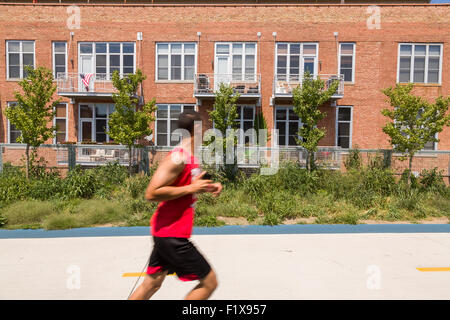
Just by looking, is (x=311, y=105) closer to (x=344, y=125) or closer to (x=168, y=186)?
(x=344, y=125)

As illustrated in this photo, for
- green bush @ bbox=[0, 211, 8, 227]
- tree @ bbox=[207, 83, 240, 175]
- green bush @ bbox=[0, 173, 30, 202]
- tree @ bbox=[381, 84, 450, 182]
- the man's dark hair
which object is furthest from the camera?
tree @ bbox=[207, 83, 240, 175]

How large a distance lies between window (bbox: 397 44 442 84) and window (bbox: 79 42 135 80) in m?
13.8

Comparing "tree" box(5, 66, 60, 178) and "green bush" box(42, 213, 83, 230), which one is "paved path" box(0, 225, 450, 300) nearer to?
"green bush" box(42, 213, 83, 230)

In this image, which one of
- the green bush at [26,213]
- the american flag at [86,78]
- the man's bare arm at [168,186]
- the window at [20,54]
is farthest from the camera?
the window at [20,54]

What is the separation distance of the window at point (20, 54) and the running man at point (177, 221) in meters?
18.4

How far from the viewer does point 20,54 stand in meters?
18.0

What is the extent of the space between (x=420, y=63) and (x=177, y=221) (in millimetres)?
18417

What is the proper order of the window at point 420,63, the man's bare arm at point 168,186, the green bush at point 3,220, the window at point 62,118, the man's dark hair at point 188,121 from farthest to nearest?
the window at point 62,118, the window at point 420,63, the green bush at point 3,220, the man's dark hair at point 188,121, the man's bare arm at point 168,186

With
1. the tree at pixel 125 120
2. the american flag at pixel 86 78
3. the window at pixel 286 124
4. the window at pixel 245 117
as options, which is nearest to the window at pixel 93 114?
the american flag at pixel 86 78

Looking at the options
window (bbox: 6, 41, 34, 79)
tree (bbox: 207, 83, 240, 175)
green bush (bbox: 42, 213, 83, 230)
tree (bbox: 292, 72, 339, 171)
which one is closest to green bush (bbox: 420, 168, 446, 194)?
tree (bbox: 292, 72, 339, 171)

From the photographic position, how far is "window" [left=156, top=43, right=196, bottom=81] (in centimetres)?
1777

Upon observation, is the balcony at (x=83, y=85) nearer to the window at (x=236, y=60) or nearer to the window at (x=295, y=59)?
the window at (x=236, y=60)

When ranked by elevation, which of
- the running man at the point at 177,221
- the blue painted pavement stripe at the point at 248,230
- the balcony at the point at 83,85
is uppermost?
the balcony at the point at 83,85

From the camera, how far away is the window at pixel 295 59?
17438 millimetres
